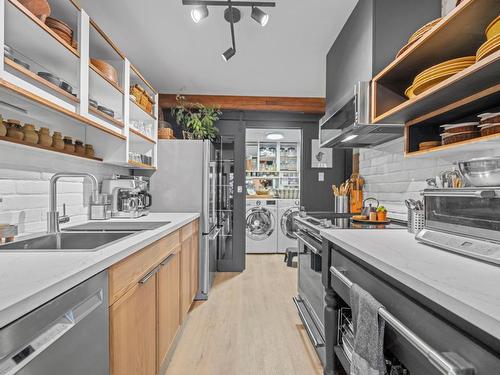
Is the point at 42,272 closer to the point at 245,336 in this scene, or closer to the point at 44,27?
the point at 44,27

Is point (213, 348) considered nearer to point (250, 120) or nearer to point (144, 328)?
point (144, 328)

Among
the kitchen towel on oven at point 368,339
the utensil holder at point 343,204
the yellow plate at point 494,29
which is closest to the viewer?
the kitchen towel on oven at point 368,339

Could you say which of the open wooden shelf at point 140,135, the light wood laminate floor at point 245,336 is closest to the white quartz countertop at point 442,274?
the light wood laminate floor at point 245,336

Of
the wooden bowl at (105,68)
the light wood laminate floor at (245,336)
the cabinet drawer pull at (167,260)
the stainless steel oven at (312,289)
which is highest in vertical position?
the wooden bowl at (105,68)

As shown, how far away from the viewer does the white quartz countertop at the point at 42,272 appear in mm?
578

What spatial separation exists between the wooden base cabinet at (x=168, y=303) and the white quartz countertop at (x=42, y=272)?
552 mm

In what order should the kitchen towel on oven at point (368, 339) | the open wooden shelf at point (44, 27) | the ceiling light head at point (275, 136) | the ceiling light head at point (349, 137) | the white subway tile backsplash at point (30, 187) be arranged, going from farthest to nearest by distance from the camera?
the ceiling light head at point (275, 136), the ceiling light head at point (349, 137), the white subway tile backsplash at point (30, 187), the open wooden shelf at point (44, 27), the kitchen towel on oven at point (368, 339)

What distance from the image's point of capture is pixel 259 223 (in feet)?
15.7

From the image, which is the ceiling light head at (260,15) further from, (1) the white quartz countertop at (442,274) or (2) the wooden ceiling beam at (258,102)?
(2) the wooden ceiling beam at (258,102)

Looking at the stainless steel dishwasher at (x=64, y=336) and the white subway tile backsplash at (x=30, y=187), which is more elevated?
the white subway tile backsplash at (x=30, y=187)

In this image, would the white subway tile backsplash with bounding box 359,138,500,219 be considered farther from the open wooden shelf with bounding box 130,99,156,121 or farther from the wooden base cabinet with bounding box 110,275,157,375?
the open wooden shelf with bounding box 130,99,156,121

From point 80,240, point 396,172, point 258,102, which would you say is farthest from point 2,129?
point 258,102

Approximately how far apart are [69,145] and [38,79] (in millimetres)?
582

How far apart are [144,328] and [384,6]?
224cm
